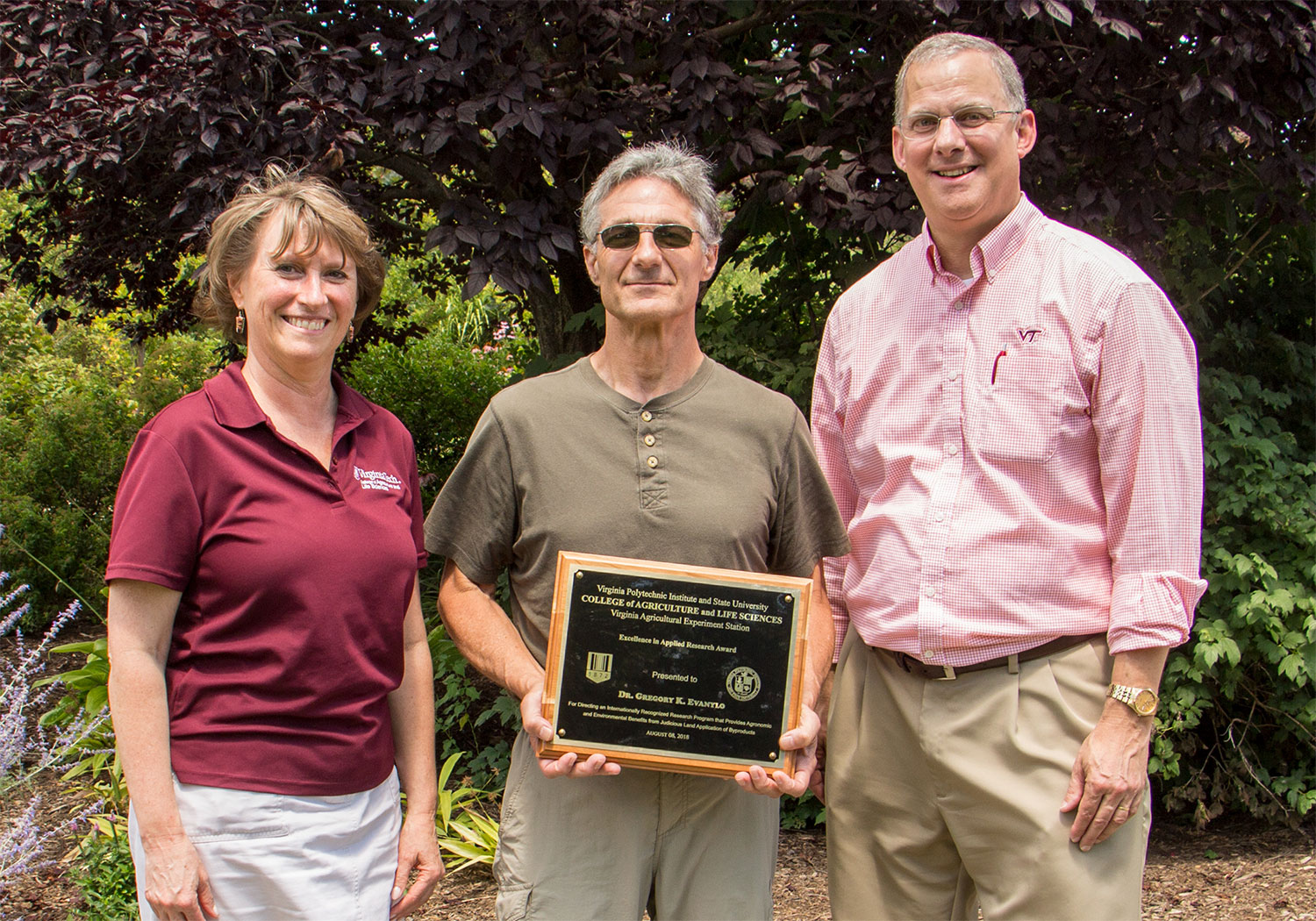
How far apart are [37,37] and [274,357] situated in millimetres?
3666

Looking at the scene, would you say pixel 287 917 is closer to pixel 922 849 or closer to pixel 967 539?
pixel 922 849

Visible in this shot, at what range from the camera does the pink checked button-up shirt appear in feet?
7.74

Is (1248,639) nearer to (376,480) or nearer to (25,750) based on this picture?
(376,480)

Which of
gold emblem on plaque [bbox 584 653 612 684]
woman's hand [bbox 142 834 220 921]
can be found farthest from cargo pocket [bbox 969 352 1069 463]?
woman's hand [bbox 142 834 220 921]

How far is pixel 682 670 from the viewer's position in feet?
7.64

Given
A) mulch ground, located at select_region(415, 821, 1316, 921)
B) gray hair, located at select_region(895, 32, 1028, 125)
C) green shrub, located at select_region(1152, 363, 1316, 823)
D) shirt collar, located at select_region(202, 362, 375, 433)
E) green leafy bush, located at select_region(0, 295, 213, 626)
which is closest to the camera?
shirt collar, located at select_region(202, 362, 375, 433)

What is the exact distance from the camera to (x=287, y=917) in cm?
221

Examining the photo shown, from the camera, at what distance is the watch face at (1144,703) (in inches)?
92.2

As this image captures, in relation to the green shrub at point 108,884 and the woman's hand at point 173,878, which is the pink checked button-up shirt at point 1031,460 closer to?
the woman's hand at point 173,878

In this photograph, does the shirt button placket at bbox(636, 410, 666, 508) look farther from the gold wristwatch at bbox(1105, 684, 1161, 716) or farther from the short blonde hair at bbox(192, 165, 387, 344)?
the gold wristwatch at bbox(1105, 684, 1161, 716)

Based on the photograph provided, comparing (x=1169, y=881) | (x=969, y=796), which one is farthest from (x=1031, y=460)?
(x=1169, y=881)

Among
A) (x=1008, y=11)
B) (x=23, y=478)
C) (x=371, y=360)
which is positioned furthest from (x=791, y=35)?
(x=23, y=478)

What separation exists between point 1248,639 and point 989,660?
10.7ft

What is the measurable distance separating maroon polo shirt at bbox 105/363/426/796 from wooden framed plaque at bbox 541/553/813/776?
42 cm
